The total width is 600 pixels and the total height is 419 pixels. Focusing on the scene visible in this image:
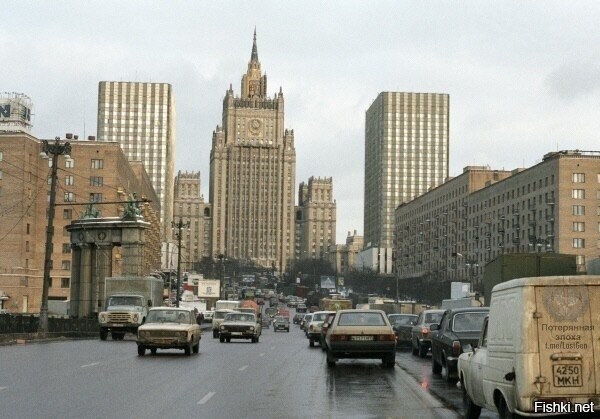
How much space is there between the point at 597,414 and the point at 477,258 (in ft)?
427

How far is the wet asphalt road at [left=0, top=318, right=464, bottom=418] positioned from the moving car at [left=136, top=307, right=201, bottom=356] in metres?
1.07

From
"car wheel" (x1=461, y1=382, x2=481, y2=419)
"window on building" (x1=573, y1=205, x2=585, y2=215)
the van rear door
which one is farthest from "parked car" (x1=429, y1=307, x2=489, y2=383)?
"window on building" (x1=573, y1=205, x2=585, y2=215)

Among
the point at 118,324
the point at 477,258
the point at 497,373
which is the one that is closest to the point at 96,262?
the point at 118,324

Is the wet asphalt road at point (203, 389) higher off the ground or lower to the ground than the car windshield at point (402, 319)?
lower

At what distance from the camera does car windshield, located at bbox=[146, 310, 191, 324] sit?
31.4 meters

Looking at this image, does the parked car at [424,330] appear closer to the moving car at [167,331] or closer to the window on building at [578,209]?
the moving car at [167,331]

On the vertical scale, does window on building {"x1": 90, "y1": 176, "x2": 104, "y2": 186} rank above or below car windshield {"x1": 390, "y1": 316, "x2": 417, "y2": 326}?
above

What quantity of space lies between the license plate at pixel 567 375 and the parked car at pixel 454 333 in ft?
37.0

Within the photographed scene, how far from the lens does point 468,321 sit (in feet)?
76.9

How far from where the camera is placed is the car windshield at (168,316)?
103ft

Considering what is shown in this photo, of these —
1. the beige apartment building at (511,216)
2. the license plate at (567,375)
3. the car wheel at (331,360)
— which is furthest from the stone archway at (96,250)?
the license plate at (567,375)

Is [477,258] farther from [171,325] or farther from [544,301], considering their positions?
[544,301]

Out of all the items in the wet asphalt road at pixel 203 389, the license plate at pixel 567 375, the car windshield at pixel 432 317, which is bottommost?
the wet asphalt road at pixel 203 389

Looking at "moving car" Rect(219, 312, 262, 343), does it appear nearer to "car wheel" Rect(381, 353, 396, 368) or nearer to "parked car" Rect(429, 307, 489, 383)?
"car wheel" Rect(381, 353, 396, 368)
